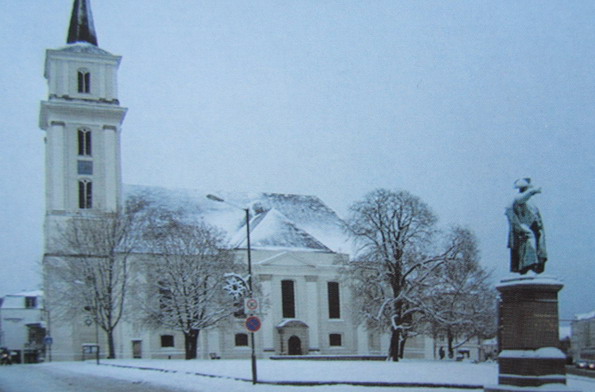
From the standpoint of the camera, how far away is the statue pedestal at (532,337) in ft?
54.1

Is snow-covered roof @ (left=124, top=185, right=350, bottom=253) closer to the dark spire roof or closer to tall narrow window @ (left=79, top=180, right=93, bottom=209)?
tall narrow window @ (left=79, top=180, right=93, bottom=209)

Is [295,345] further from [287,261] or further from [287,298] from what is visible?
[287,261]

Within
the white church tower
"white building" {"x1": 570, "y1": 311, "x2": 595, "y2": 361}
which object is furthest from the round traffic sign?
"white building" {"x1": 570, "y1": 311, "x2": 595, "y2": 361}

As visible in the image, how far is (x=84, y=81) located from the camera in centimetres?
5741

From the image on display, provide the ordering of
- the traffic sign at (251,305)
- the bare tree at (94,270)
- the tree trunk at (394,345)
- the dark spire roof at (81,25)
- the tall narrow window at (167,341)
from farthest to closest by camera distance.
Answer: the dark spire roof at (81,25)
the tall narrow window at (167,341)
the bare tree at (94,270)
the tree trunk at (394,345)
the traffic sign at (251,305)

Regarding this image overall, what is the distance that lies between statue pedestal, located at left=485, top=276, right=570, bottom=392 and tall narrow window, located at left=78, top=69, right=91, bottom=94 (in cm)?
4598

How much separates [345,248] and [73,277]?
2686 cm

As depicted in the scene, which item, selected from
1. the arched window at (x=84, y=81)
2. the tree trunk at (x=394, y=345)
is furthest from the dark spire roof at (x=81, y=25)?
the tree trunk at (x=394, y=345)

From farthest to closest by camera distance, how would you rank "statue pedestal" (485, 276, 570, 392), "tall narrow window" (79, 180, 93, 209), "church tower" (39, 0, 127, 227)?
"tall narrow window" (79, 180, 93, 209), "church tower" (39, 0, 127, 227), "statue pedestal" (485, 276, 570, 392)

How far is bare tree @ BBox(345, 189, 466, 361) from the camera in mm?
43562

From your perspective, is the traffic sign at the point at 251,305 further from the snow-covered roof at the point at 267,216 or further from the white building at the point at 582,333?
the white building at the point at 582,333

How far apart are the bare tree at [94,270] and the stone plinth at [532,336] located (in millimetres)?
33172

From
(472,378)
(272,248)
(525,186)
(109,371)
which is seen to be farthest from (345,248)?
(525,186)

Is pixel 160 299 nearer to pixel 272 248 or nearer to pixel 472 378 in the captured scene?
pixel 272 248
